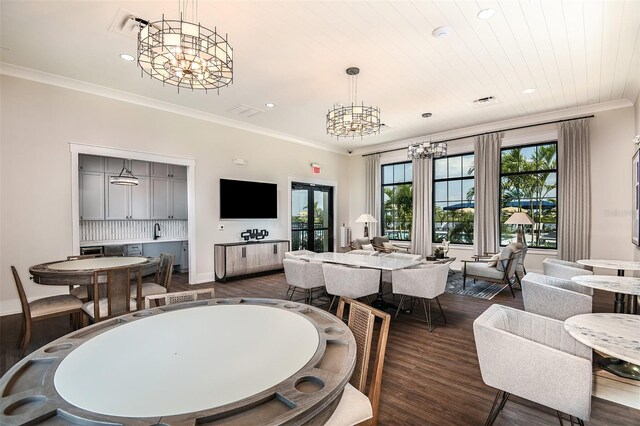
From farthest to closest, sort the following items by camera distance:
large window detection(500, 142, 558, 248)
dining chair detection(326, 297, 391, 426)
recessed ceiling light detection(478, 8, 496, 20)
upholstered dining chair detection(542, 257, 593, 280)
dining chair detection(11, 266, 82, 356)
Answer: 1. large window detection(500, 142, 558, 248)
2. upholstered dining chair detection(542, 257, 593, 280)
3. recessed ceiling light detection(478, 8, 496, 20)
4. dining chair detection(11, 266, 82, 356)
5. dining chair detection(326, 297, 391, 426)

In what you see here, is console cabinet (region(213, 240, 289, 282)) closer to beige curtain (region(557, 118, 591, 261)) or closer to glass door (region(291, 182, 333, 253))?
glass door (region(291, 182, 333, 253))

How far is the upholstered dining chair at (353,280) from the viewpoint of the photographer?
3625mm

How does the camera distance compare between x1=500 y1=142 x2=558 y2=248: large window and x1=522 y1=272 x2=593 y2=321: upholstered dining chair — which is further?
x1=500 y1=142 x2=558 y2=248: large window

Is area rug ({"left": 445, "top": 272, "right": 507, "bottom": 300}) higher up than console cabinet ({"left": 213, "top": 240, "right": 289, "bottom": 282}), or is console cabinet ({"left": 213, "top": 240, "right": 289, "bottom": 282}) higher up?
console cabinet ({"left": 213, "top": 240, "right": 289, "bottom": 282})

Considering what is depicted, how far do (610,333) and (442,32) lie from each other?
3.22 m

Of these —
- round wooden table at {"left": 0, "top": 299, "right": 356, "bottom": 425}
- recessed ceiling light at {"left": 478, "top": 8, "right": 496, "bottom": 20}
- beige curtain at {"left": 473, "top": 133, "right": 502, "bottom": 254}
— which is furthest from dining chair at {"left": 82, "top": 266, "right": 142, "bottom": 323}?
beige curtain at {"left": 473, "top": 133, "right": 502, "bottom": 254}

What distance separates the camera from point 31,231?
4.35 meters

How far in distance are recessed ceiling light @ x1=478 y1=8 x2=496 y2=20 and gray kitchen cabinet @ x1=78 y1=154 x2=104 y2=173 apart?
7.02m

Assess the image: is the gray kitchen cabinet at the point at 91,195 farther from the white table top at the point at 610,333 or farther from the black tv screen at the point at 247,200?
the white table top at the point at 610,333

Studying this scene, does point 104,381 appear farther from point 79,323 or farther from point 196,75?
point 79,323

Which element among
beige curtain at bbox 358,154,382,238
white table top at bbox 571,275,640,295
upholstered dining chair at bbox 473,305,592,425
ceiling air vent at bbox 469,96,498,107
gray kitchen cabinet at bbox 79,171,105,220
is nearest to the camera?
upholstered dining chair at bbox 473,305,592,425

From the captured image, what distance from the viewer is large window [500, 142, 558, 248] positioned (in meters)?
6.44

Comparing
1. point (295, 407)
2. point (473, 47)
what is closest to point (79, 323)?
point (295, 407)

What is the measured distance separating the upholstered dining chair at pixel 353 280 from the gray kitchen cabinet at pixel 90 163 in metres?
5.53
